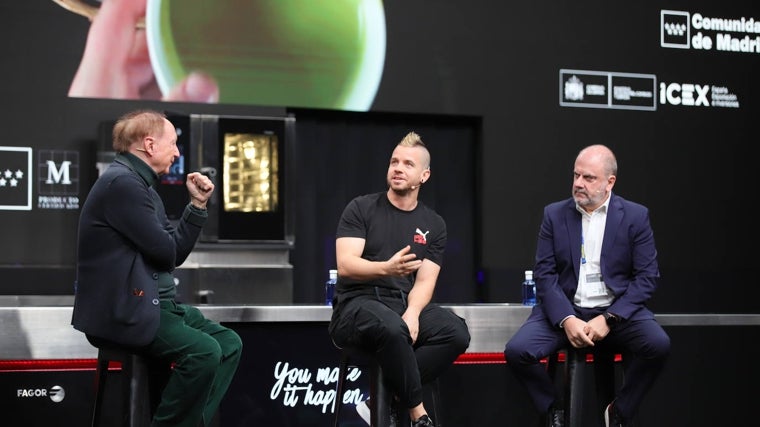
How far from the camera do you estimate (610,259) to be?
3633 mm

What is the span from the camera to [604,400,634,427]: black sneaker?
347cm

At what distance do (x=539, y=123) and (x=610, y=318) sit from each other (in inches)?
142

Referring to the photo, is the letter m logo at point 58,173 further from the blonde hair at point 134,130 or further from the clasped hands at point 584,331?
the clasped hands at point 584,331

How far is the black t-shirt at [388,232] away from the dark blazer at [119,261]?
712 mm

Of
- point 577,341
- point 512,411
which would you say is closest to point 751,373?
point 512,411

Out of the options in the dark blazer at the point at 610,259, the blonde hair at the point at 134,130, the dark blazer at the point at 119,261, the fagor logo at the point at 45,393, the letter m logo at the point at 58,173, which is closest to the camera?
the dark blazer at the point at 119,261

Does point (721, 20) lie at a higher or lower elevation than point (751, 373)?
higher

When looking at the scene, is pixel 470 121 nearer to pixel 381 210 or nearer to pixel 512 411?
pixel 512 411

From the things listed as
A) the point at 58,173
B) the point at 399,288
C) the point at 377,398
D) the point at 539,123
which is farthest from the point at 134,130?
the point at 539,123

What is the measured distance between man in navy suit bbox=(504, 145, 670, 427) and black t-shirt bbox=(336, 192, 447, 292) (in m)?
0.46

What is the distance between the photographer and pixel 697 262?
7.21 metres

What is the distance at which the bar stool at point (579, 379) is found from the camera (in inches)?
134

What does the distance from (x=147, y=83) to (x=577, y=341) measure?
11.8ft

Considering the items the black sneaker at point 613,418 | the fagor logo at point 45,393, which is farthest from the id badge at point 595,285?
the fagor logo at point 45,393
